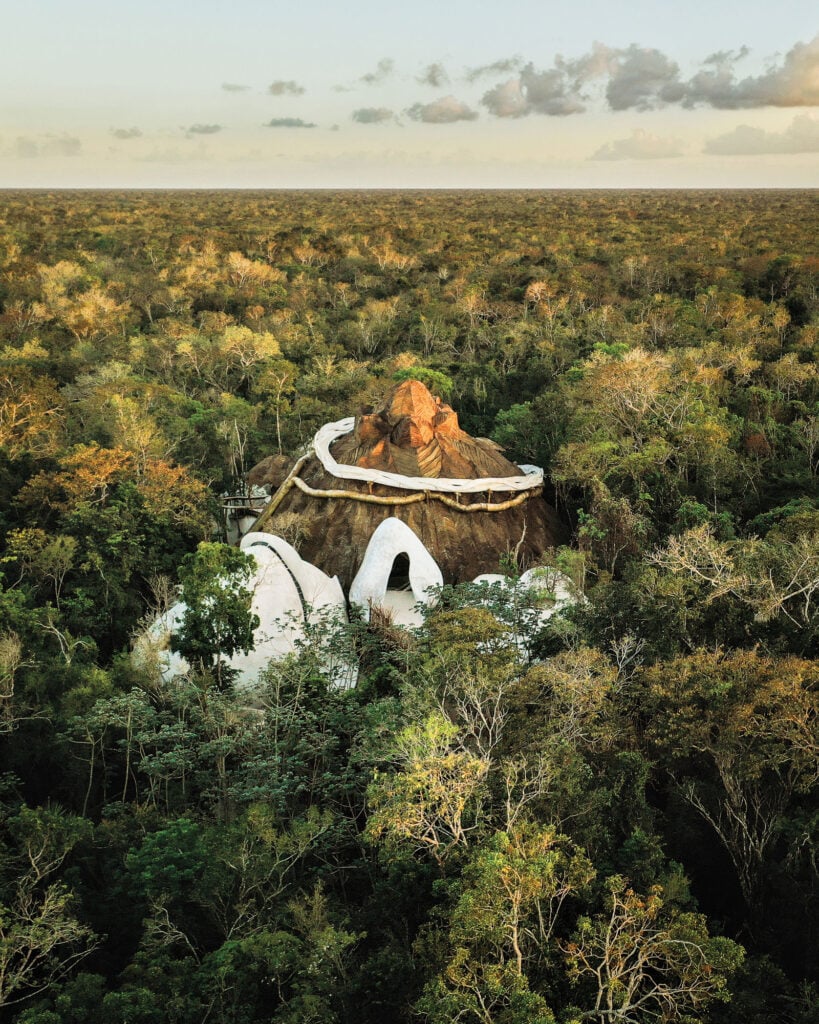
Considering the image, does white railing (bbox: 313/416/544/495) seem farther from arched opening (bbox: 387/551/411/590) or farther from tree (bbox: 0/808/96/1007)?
tree (bbox: 0/808/96/1007)

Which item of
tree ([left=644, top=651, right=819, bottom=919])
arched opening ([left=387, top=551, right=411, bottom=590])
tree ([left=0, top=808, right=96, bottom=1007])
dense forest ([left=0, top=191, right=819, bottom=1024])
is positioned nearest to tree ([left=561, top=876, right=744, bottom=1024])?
dense forest ([left=0, top=191, right=819, bottom=1024])

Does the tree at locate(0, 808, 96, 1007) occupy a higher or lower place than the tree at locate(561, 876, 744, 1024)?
lower

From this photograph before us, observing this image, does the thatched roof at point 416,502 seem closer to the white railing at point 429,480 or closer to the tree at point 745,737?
the white railing at point 429,480

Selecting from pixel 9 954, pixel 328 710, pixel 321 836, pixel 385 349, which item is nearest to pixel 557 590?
pixel 328 710

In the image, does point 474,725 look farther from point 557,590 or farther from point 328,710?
point 557,590

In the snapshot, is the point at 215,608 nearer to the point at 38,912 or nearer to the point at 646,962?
the point at 38,912

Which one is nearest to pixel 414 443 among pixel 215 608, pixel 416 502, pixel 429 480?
pixel 429 480

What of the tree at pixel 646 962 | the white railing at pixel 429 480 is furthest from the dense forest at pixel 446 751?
the white railing at pixel 429 480
